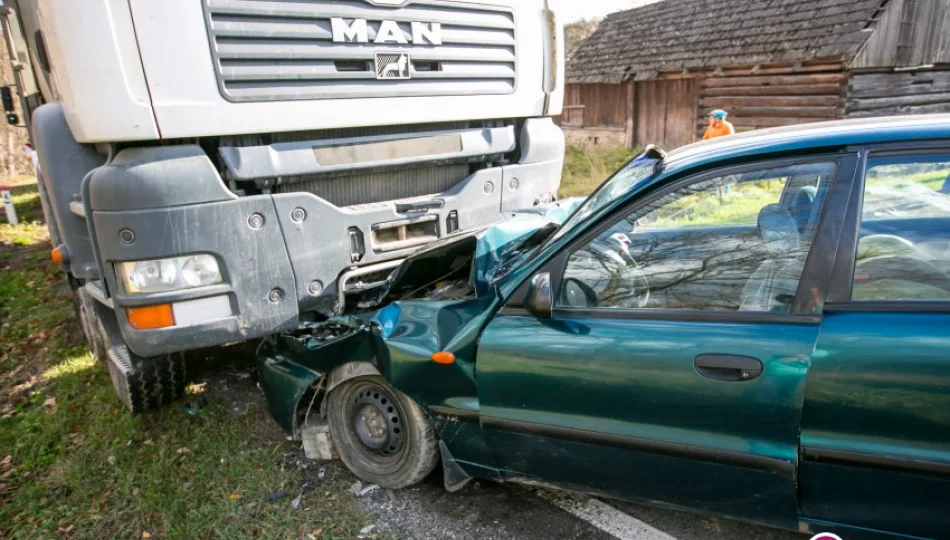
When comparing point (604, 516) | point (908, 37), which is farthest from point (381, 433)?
point (908, 37)

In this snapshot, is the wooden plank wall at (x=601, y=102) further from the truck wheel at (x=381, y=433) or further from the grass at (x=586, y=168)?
the truck wheel at (x=381, y=433)

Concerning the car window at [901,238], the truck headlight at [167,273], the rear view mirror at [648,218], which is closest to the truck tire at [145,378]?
the truck headlight at [167,273]

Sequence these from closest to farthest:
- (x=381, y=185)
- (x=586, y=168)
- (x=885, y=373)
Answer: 1. (x=885, y=373)
2. (x=381, y=185)
3. (x=586, y=168)

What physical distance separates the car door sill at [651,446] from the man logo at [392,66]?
2.06m

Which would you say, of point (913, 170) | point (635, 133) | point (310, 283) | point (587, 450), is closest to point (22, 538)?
point (310, 283)

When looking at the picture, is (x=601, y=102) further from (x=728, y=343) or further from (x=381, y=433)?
(x=728, y=343)

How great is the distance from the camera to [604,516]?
289 cm

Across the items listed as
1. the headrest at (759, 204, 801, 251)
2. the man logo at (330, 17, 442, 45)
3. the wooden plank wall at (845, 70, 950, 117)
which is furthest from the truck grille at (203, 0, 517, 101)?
the wooden plank wall at (845, 70, 950, 117)

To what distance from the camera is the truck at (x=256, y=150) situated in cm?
290

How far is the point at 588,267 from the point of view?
2537mm

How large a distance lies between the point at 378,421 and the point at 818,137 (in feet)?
7.62

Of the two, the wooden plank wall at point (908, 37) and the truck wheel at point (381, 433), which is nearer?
the truck wheel at point (381, 433)

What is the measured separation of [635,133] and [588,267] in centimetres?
1821

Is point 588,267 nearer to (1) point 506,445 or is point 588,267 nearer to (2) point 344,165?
(1) point 506,445
